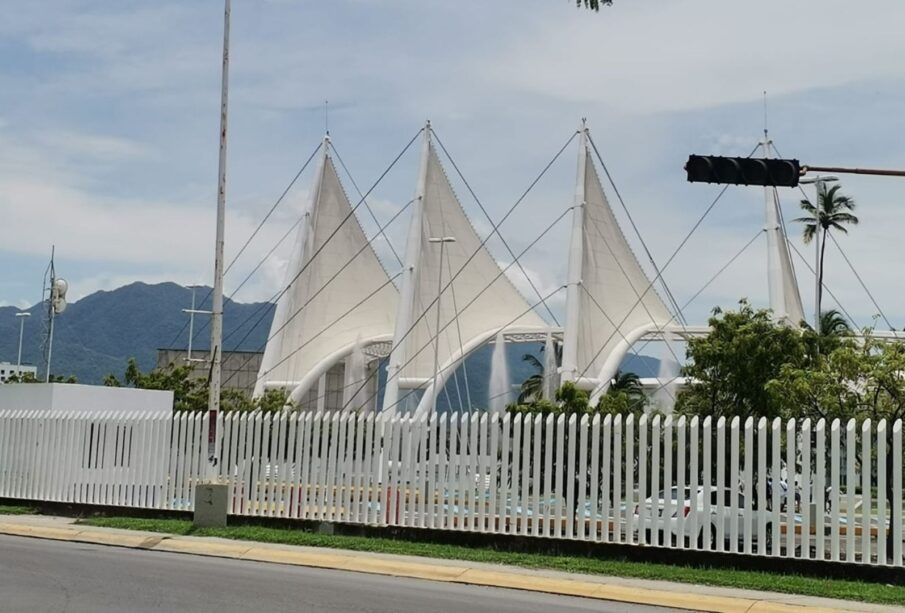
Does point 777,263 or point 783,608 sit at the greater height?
point 777,263

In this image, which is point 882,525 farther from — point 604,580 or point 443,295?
point 443,295

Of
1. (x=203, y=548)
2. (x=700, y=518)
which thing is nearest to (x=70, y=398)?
(x=203, y=548)

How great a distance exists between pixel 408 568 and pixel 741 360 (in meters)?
15.4

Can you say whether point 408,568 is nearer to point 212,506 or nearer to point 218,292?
point 212,506

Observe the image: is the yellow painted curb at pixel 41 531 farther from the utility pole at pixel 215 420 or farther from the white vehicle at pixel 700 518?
the white vehicle at pixel 700 518

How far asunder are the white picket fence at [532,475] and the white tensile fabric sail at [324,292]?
5642cm

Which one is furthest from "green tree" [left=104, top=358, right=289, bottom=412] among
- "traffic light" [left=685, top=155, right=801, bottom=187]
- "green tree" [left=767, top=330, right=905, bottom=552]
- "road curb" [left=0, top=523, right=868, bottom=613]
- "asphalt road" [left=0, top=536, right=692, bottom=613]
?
"traffic light" [left=685, top=155, right=801, bottom=187]

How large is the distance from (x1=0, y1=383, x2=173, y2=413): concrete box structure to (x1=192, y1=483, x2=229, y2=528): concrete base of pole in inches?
186

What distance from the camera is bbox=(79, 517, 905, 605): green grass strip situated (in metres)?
14.6

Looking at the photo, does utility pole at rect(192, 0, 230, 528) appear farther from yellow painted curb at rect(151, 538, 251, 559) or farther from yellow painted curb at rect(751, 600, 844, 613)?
yellow painted curb at rect(751, 600, 844, 613)

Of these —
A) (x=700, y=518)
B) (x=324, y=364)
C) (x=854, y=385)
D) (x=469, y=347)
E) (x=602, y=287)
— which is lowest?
(x=700, y=518)

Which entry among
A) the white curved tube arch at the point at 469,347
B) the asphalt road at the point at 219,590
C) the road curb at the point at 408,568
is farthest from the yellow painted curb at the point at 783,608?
the white curved tube arch at the point at 469,347

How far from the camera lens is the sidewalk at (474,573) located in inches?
547

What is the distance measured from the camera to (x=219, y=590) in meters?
13.7
